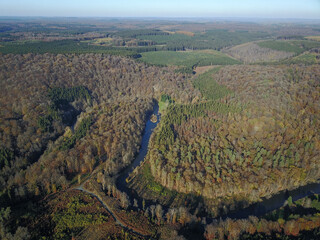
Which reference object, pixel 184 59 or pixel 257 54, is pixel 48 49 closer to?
pixel 184 59

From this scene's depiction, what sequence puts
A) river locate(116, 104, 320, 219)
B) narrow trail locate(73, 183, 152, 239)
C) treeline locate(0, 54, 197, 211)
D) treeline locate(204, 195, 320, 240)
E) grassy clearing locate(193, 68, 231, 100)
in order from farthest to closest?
grassy clearing locate(193, 68, 231, 100), treeline locate(0, 54, 197, 211), river locate(116, 104, 320, 219), narrow trail locate(73, 183, 152, 239), treeline locate(204, 195, 320, 240)

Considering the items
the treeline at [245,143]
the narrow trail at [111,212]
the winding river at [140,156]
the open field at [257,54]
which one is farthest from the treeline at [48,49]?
the narrow trail at [111,212]

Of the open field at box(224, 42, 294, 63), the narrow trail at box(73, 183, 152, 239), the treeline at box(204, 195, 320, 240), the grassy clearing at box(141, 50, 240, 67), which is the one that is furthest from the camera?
the open field at box(224, 42, 294, 63)

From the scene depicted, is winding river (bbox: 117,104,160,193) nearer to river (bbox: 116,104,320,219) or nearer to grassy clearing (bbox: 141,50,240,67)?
river (bbox: 116,104,320,219)

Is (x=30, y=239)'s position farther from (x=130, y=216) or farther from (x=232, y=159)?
(x=232, y=159)

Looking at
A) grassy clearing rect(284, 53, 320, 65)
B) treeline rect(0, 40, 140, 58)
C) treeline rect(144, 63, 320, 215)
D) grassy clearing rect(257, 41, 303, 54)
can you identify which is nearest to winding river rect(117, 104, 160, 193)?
treeline rect(144, 63, 320, 215)

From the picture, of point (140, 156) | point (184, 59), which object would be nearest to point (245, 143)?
point (140, 156)

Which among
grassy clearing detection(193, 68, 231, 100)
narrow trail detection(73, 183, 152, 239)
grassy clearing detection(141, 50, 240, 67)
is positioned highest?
grassy clearing detection(141, 50, 240, 67)

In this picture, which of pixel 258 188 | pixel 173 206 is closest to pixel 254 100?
pixel 258 188

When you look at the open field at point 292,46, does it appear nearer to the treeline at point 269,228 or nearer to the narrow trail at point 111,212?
the treeline at point 269,228
